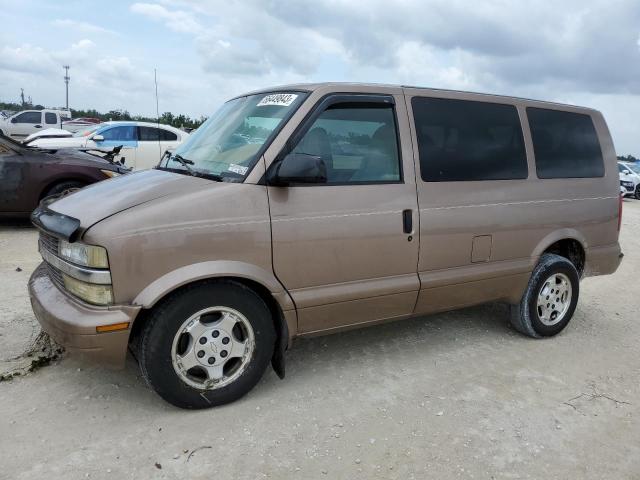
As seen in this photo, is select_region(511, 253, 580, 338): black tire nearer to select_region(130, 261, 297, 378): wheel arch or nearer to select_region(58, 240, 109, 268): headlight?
select_region(130, 261, 297, 378): wheel arch

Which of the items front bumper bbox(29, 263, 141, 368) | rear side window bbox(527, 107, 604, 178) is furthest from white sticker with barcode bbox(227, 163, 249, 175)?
rear side window bbox(527, 107, 604, 178)

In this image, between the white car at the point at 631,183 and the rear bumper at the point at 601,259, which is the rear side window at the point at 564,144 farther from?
the white car at the point at 631,183

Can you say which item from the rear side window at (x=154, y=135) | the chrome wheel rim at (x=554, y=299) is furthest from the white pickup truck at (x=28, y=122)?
the chrome wheel rim at (x=554, y=299)

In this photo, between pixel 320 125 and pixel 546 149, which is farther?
pixel 546 149

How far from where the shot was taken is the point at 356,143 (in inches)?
137

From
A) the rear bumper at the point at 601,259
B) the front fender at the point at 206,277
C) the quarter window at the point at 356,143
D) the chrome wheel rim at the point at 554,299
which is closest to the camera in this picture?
the front fender at the point at 206,277

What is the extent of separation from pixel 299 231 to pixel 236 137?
0.81 meters

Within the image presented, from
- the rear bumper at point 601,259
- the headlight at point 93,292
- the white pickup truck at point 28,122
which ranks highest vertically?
the white pickup truck at point 28,122

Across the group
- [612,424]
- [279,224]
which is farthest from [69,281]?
[612,424]

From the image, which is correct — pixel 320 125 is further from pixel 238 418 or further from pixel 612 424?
pixel 612 424

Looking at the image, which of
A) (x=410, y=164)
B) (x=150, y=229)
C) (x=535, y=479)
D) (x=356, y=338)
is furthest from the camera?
(x=356, y=338)

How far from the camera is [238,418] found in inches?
122

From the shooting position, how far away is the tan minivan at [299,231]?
2.89 m

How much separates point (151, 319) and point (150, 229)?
0.50m
